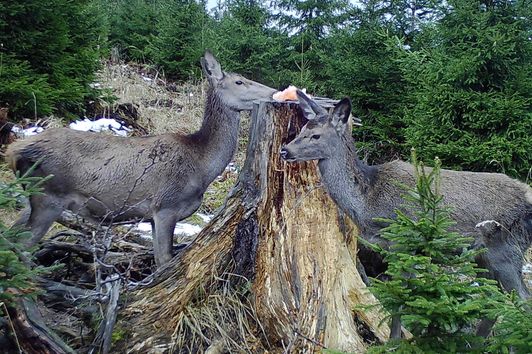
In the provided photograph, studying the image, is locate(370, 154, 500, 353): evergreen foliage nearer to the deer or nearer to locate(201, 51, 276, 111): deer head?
the deer

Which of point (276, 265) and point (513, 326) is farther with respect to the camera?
point (276, 265)

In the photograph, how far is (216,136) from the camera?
684cm

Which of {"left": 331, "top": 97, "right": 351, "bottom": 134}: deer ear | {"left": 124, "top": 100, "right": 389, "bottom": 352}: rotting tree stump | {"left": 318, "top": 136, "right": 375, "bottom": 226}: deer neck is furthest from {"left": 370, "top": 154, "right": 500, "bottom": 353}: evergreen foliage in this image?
{"left": 331, "top": 97, "right": 351, "bottom": 134}: deer ear

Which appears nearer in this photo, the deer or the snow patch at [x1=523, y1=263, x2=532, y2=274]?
the deer

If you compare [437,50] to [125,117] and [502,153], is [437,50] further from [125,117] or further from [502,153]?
[125,117]

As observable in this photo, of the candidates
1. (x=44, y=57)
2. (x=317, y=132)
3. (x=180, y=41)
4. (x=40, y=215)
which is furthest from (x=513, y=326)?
(x=180, y=41)

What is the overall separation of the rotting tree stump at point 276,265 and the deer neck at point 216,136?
1534mm

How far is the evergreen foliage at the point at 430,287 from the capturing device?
306 centimetres

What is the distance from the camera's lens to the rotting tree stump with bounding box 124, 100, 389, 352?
4.60 m

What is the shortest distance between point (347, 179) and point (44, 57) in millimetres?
6760

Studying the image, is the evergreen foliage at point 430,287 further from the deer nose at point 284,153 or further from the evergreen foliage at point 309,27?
the evergreen foliage at point 309,27

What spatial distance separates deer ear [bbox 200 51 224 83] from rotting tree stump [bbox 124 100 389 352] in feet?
6.96

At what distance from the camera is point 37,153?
19.6ft

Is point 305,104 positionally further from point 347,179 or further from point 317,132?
point 347,179
